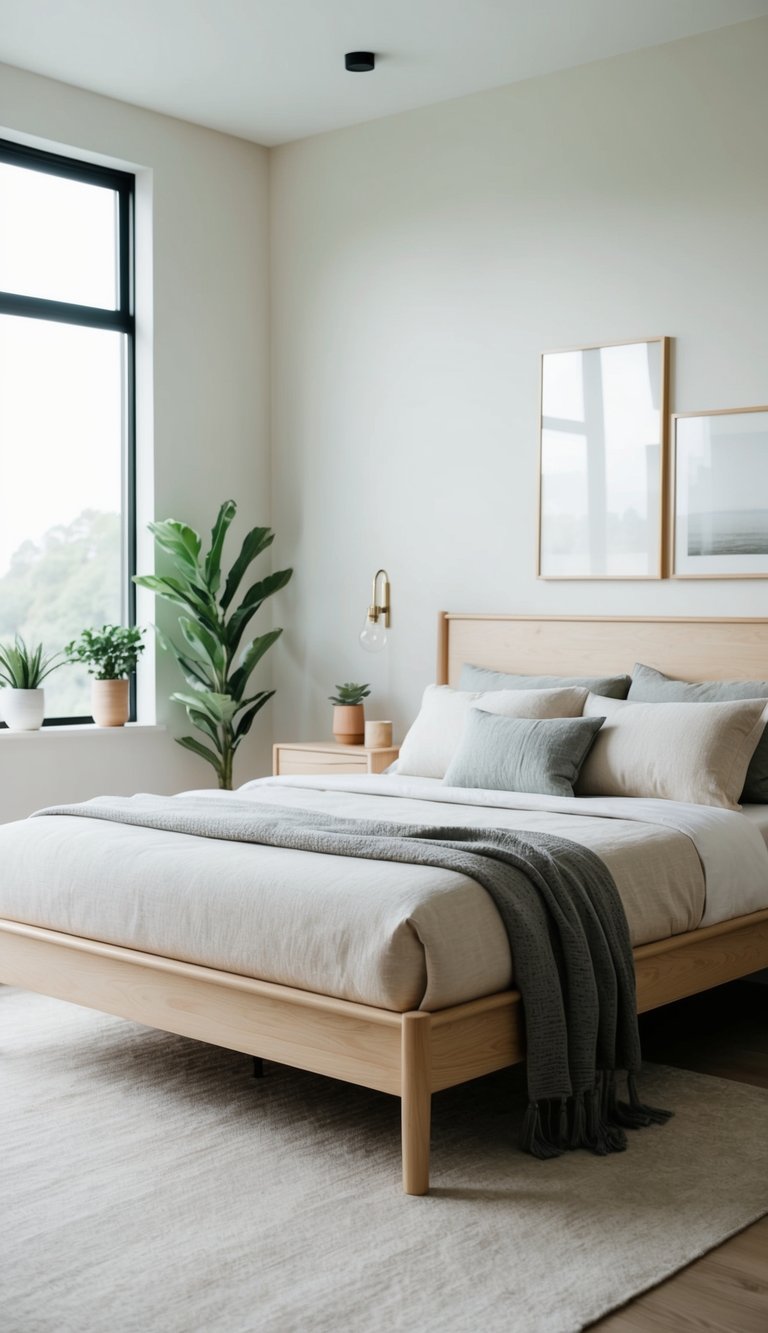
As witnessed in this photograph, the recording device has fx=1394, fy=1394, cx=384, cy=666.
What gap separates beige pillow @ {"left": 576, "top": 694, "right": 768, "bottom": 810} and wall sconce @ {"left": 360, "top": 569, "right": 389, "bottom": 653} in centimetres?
138

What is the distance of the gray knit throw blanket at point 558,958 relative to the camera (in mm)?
2861

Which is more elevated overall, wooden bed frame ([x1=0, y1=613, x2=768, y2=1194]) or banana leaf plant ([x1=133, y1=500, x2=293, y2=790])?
banana leaf plant ([x1=133, y1=500, x2=293, y2=790])

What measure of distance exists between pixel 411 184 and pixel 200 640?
6.43ft

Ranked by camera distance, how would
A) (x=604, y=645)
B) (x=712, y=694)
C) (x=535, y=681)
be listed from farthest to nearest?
(x=604, y=645)
(x=535, y=681)
(x=712, y=694)

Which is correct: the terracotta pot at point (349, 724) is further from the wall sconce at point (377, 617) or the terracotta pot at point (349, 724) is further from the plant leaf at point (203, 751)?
the plant leaf at point (203, 751)

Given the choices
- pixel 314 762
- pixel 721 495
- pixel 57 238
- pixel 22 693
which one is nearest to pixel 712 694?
pixel 721 495

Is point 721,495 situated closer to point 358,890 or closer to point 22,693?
point 358,890

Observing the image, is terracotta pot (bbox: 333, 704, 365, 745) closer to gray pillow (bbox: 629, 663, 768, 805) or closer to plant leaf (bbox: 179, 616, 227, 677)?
plant leaf (bbox: 179, 616, 227, 677)

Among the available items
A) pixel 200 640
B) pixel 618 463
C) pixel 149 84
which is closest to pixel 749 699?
pixel 618 463

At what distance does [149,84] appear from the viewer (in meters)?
5.16

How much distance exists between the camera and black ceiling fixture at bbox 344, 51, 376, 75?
4.84 metres

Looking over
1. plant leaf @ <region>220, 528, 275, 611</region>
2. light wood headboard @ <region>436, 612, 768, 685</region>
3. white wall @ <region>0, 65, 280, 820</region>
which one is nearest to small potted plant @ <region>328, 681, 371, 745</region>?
light wood headboard @ <region>436, 612, 768, 685</region>

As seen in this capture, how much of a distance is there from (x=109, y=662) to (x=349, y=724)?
94 cm

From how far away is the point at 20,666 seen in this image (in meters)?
5.05
